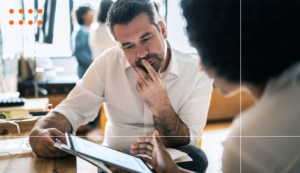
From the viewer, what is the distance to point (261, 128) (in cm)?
94

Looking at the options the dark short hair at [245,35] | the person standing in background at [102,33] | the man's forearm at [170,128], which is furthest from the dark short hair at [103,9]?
the man's forearm at [170,128]

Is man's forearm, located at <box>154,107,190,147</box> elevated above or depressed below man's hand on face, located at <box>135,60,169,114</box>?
below

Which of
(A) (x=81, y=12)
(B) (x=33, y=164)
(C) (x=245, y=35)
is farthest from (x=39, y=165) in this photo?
(C) (x=245, y=35)

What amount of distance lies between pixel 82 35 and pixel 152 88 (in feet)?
0.98

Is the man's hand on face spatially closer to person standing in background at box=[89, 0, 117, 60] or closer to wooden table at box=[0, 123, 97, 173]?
person standing in background at box=[89, 0, 117, 60]

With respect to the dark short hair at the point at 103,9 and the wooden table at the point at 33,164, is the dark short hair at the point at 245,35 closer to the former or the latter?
the dark short hair at the point at 103,9

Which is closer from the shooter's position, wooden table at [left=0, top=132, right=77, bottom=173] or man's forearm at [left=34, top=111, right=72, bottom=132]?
wooden table at [left=0, top=132, right=77, bottom=173]

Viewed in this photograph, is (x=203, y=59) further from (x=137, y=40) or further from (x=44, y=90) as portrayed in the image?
(x=44, y=90)

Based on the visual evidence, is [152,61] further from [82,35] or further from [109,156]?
[109,156]

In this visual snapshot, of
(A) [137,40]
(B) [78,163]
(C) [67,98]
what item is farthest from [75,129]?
(A) [137,40]

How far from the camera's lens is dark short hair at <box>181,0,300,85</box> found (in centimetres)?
99

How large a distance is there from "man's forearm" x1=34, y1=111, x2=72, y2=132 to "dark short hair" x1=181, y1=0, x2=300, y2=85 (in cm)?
52

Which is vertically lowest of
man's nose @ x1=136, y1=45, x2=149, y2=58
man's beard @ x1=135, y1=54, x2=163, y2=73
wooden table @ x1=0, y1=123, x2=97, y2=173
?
wooden table @ x1=0, y1=123, x2=97, y2=173

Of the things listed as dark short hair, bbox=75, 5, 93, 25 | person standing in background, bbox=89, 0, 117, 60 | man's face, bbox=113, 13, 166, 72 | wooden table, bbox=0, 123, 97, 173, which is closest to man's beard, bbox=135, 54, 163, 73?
man's face, bbox=113, 13, 166, 72
